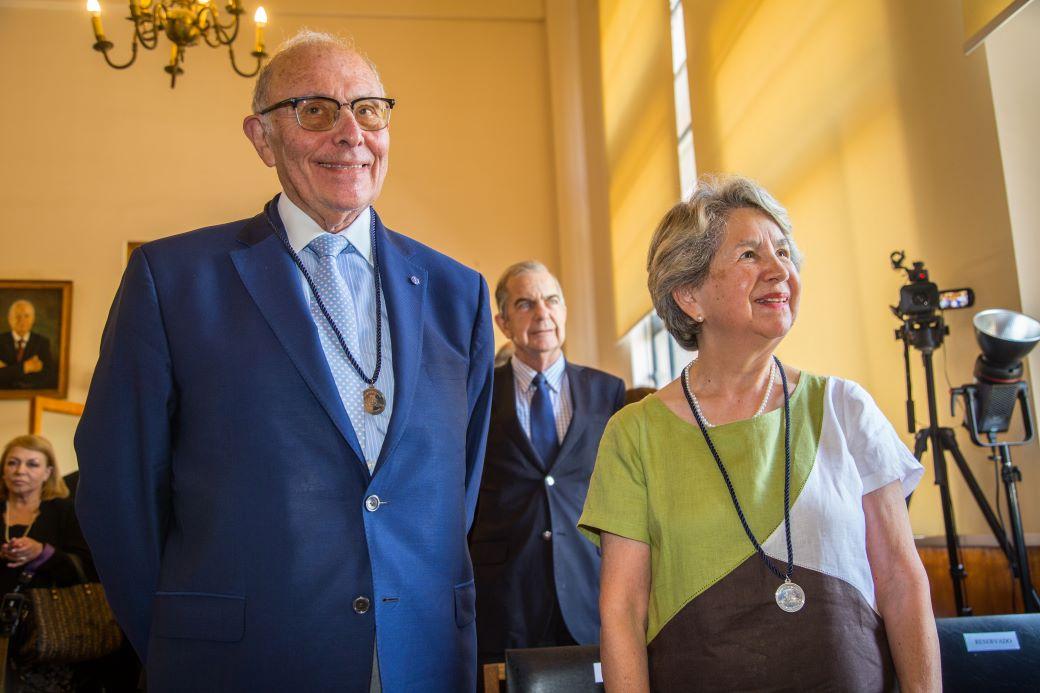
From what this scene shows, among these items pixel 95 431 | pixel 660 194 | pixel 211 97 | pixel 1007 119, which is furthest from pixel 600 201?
pixel 95 431

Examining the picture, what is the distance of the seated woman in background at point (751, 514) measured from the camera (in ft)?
5.44

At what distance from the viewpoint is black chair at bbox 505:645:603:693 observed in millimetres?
1927

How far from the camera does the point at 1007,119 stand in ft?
10.6

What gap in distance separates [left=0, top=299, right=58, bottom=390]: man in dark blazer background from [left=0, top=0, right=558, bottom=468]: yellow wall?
0.65 feet

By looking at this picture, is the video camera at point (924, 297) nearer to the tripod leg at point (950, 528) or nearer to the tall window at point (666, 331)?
the tripod leg at point (950, 528)

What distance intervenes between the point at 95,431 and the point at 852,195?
342 cm

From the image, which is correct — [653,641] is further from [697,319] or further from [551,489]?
[551,489]

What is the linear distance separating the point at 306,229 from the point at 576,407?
1.63 meters

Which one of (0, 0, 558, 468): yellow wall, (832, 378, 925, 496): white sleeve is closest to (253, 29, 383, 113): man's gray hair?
(832, 378, 925, 496): white sleeve

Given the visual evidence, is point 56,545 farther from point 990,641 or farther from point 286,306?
point 990,641

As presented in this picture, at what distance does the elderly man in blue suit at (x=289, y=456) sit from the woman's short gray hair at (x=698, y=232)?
0.55m

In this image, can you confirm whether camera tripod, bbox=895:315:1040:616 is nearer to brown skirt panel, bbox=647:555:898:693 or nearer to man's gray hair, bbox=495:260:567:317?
man's gray hair, bbox=495:260:567:317

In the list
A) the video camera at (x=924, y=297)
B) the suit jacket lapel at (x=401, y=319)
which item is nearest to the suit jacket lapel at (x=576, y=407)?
the video camera at (x=924, y=297)

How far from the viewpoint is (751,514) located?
175cm
